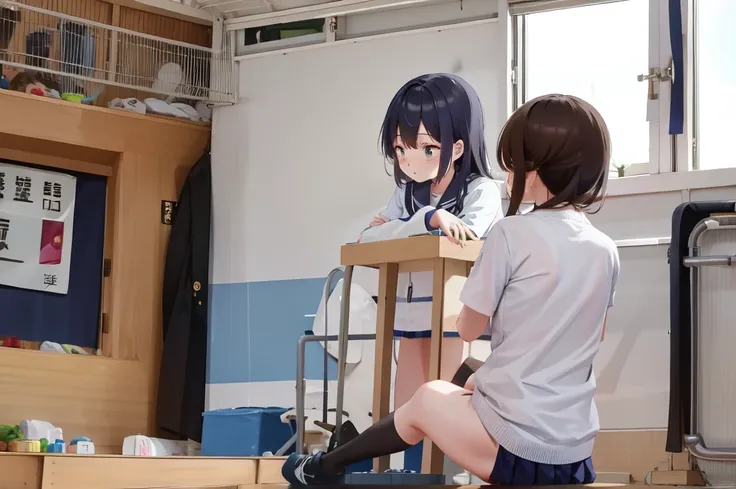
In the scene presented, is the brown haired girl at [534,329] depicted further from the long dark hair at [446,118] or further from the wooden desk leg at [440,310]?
the long dark hair at [446,118]

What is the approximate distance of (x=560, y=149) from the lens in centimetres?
185

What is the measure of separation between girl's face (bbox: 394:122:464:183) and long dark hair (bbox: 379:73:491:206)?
0.01 m

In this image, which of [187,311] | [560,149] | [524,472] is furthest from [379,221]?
[187,311]

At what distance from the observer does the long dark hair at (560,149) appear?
1850 mm

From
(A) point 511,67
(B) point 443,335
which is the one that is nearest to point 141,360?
(A) point 511,67

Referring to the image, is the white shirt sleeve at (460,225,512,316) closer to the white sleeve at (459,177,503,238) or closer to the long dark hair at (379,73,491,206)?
the white sleeve at (459,177,503,238)

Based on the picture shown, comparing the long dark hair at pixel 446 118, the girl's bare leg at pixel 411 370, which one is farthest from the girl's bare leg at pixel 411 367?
the long dark hair at pixel 446 118

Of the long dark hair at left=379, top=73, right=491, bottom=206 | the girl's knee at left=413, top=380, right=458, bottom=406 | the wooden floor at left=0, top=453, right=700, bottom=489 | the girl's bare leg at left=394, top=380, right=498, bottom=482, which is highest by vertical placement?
the long dark hair at left=379, top=73, right=491, bottom=206

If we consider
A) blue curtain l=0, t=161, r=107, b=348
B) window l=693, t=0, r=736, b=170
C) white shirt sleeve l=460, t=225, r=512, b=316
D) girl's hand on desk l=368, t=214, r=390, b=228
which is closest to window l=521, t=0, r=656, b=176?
window l=693, t=0, r=736, b=170

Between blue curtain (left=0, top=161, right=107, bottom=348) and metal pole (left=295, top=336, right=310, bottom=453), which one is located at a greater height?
blue curtain (left=0, top=161, right=107, bottom=348)

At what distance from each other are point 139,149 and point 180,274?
0.54 metres

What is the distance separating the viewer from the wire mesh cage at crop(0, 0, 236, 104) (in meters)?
4.01

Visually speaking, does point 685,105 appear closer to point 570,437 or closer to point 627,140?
point 627,140

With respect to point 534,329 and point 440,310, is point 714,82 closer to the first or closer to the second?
point 440,310
